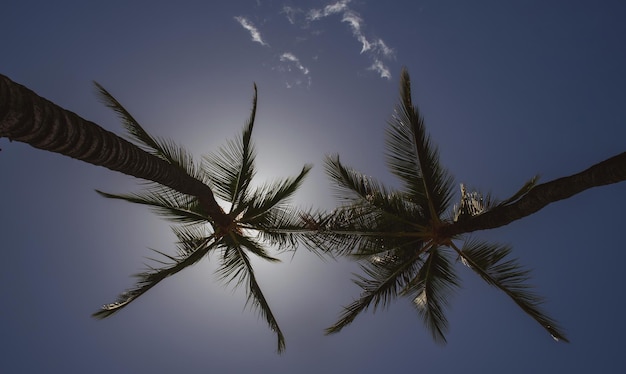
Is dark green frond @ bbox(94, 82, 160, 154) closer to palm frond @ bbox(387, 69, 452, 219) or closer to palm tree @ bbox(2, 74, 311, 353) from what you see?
palm tree @ bbox(2, 74, 311, 353)

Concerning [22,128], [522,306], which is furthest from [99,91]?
[522,306]

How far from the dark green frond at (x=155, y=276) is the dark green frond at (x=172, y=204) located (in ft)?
2.18

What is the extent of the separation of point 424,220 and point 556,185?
3.35m

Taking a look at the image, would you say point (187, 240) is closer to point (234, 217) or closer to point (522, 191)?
point (234, 217)

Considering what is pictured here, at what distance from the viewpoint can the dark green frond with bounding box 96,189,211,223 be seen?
8.59 metres

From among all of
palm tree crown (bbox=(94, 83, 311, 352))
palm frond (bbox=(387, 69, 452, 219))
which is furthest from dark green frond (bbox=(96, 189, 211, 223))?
palm frond (bbox=(387, 69, 452, 219))

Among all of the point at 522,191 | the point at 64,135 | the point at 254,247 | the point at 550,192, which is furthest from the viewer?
the point at 254,247

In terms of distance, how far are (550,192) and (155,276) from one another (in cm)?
782

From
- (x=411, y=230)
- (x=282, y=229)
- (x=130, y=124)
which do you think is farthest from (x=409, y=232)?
(x=130, y=124)

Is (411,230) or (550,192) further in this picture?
(411,230)

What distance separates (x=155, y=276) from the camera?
830 cm

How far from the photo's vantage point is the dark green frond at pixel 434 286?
8891 millimetres

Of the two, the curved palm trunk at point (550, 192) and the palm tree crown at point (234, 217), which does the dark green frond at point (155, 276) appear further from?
the curved palm trunk at point (550, 192)

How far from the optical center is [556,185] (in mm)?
5586
